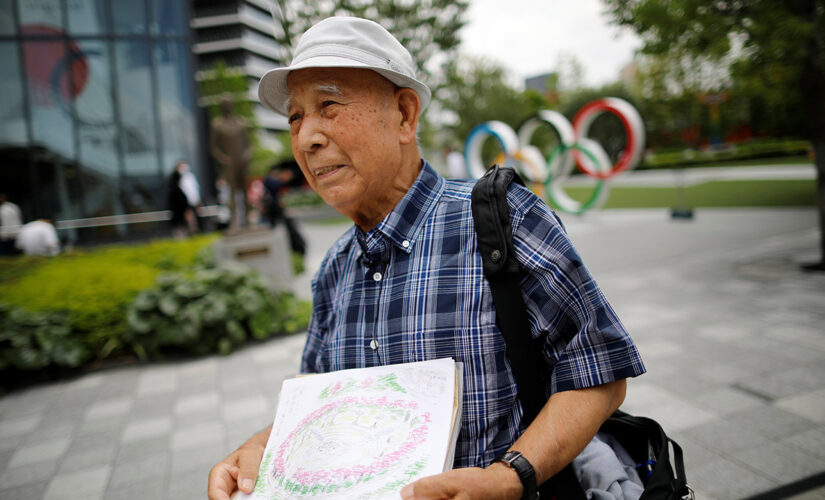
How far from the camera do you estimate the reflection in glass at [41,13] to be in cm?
1470

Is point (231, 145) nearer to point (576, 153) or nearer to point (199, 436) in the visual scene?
point (199, 436)

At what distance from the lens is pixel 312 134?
49.4 inches

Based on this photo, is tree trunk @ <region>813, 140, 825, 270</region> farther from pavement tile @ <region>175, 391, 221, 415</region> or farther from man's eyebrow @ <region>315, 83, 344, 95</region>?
man's eyebrow @ <region>315, 83, 344, 95</region>

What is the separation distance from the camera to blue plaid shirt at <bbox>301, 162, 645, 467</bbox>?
110 centimetres

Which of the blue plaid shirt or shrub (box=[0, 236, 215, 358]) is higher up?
the blue plaid shirt

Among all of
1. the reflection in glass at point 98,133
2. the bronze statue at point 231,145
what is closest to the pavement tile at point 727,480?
the bronze statue at point 231,145

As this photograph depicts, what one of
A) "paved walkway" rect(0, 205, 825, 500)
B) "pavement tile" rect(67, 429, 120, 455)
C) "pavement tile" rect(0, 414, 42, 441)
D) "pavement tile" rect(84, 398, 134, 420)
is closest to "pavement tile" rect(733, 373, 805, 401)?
"paved walkway" rect(0, 205, 825, 500)

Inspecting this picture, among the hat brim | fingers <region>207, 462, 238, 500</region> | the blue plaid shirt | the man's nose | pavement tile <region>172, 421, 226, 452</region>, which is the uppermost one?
the hat brim

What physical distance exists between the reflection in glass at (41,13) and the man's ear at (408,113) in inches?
705

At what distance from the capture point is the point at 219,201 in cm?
1670

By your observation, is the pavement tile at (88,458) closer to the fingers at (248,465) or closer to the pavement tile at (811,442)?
the fingers at (248,465)

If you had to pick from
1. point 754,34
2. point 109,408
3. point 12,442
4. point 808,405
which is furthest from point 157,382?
point 754,34

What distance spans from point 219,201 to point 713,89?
13.9 metres

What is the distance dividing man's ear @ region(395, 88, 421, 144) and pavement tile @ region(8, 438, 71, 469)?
368 centimetres
